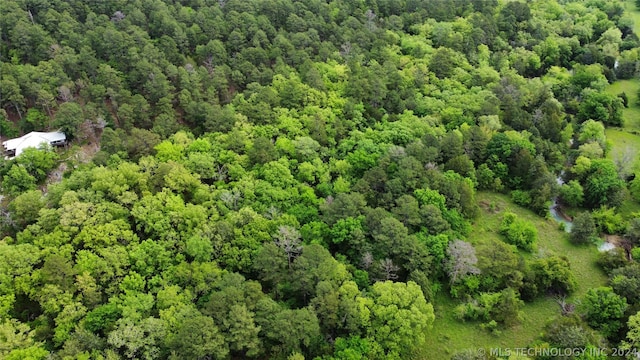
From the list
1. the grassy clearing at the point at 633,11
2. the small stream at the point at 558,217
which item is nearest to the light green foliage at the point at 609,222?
the small stream at the point at 558,217

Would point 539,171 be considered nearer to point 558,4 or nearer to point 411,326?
point 411,326

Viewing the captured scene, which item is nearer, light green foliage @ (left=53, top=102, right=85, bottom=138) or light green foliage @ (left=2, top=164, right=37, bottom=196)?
light green foliage @ (left=2, top=164, right=37, bottom=196)

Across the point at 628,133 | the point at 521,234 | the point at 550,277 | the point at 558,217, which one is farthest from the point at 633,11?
the point at 550,277

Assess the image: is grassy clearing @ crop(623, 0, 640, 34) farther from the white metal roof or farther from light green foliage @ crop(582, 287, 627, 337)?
the white metal roof

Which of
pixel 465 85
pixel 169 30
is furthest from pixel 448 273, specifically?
pixel 169 30

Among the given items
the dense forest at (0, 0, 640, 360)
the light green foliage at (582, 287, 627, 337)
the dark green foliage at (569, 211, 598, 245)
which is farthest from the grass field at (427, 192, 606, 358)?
the light green foliage at (582, 287, 627, 337)
